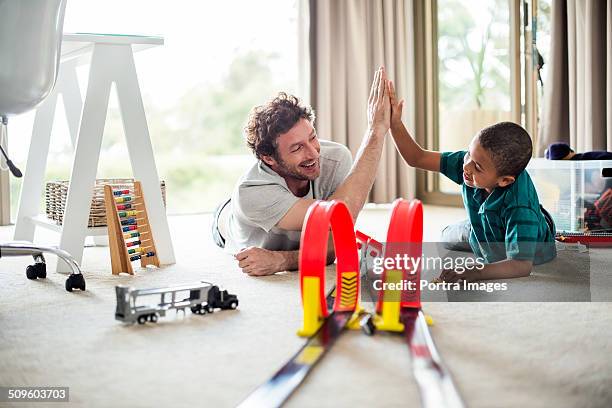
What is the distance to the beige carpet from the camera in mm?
1114

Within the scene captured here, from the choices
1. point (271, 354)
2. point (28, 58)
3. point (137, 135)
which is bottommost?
point (271, 354)

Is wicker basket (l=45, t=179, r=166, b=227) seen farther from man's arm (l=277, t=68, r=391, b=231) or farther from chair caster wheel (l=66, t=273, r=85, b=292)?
man's arm (l=277, t=68, r=391, b=231)

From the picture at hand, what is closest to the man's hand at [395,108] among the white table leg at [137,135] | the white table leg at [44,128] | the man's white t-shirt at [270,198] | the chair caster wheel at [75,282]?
the man's white t-shirt at [270,198]

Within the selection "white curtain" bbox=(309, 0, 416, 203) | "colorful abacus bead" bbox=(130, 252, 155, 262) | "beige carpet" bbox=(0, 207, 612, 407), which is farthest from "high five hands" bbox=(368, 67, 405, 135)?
"white curtain" bbox=(309, 0, 416, 203)

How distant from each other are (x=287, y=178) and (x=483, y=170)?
0.57 meters

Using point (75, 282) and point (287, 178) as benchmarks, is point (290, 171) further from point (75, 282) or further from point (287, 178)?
point (75, 282)

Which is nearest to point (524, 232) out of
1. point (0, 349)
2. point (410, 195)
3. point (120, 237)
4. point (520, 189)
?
point (520, 189)

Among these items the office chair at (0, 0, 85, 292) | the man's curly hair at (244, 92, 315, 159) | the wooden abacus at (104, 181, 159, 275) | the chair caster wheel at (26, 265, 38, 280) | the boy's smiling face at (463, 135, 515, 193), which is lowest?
the chair caster wheel at (26, 265, 38, 280)

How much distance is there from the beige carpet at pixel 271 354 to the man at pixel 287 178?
241mm

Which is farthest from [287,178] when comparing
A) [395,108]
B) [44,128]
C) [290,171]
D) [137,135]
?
[44,128]

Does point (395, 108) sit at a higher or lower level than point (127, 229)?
higher

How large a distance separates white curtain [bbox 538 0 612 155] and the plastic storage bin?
0.53m

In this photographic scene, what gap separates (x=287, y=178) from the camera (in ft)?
7.17

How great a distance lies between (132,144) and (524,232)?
1.18m
